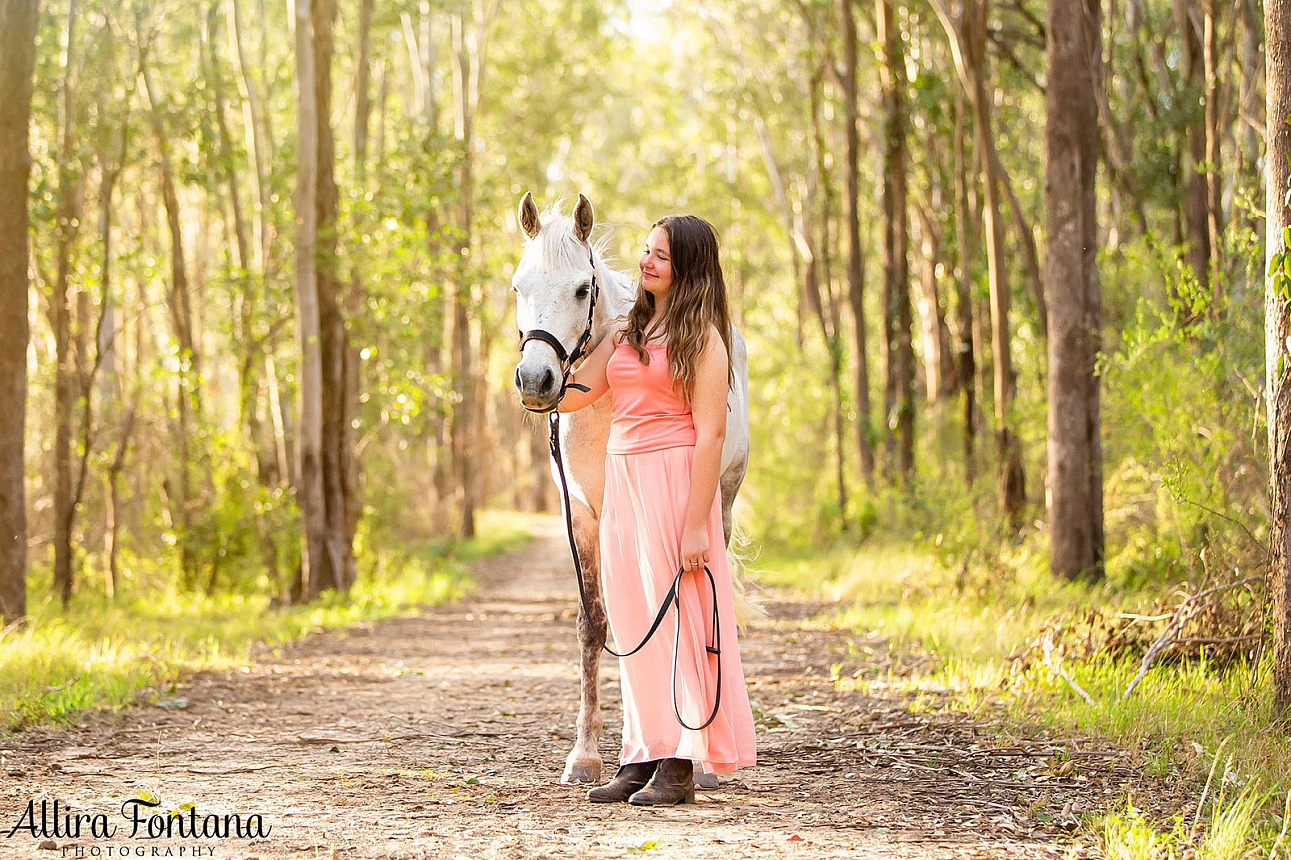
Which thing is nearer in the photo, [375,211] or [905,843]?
[905,843]

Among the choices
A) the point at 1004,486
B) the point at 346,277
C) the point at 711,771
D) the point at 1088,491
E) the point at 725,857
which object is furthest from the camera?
the point at 346,277

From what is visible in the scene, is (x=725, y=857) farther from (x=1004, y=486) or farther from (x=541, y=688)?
(x=1004, y=486)

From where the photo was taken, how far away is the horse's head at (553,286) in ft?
15.4

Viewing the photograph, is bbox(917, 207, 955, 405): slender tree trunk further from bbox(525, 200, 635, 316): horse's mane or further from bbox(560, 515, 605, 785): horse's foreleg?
bbox(525, 200, 635, 316): horse's mane

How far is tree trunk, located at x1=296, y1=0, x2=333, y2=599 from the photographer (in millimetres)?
13484

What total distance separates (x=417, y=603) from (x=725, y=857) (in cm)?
1169

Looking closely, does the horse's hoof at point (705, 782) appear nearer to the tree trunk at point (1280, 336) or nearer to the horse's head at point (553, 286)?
the horse's head at point (553, 286)

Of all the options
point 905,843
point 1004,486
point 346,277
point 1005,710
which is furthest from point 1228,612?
point 346,277

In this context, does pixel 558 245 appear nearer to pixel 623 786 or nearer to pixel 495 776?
pixel 623 786

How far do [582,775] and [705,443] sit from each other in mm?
1525

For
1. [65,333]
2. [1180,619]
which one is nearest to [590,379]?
[1180,619]

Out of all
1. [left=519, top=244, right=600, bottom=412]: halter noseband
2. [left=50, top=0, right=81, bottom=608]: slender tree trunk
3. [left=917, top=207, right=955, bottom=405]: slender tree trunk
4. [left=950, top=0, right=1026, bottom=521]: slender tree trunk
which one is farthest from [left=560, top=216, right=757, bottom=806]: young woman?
[left=917, top=207, right=955, bottom=405]: slender tree trunk

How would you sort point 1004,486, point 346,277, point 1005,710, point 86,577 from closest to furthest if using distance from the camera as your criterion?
point 1005,710 → point 1004,486 → point 346,277 → point 86,577

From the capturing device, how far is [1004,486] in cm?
1315
